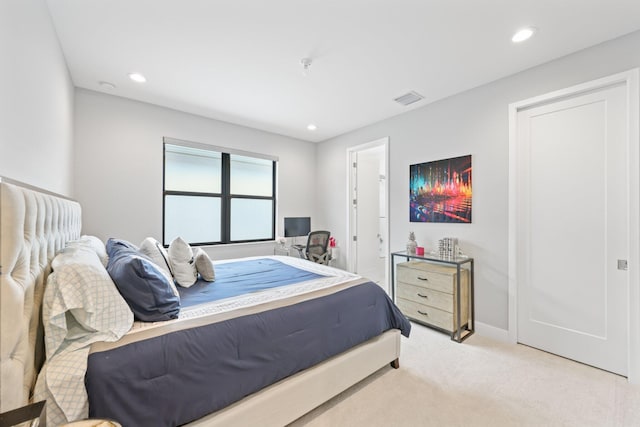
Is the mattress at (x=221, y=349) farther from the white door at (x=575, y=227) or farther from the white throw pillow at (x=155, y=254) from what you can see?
the white door at (x=575, y=227)

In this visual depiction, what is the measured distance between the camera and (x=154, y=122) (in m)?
3.31

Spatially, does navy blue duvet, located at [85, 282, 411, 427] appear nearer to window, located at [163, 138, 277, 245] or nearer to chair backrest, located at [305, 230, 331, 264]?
chair backrest, located at [305, 230, 331, 264]

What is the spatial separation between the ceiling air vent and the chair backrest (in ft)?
7.12

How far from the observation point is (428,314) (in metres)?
2.85

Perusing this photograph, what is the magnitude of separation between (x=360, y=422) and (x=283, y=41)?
279 cm

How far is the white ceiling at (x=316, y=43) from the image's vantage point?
1.75 meters

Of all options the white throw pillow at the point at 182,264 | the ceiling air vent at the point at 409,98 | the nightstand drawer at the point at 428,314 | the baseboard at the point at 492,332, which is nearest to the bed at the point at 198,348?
the white throw pillow at the point at 182,264

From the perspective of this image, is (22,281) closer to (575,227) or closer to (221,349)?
(221,349)

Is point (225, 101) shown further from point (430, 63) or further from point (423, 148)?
point (423, 148)

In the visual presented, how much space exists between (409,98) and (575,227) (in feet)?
6.86

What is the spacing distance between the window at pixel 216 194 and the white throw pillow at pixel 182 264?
4.93 ft

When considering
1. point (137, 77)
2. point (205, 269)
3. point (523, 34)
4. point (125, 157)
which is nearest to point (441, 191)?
point (523, 34)

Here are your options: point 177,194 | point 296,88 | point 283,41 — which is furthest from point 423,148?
point 177,194

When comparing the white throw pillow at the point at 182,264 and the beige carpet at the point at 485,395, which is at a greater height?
the white throw pillow at the point at 182,264
